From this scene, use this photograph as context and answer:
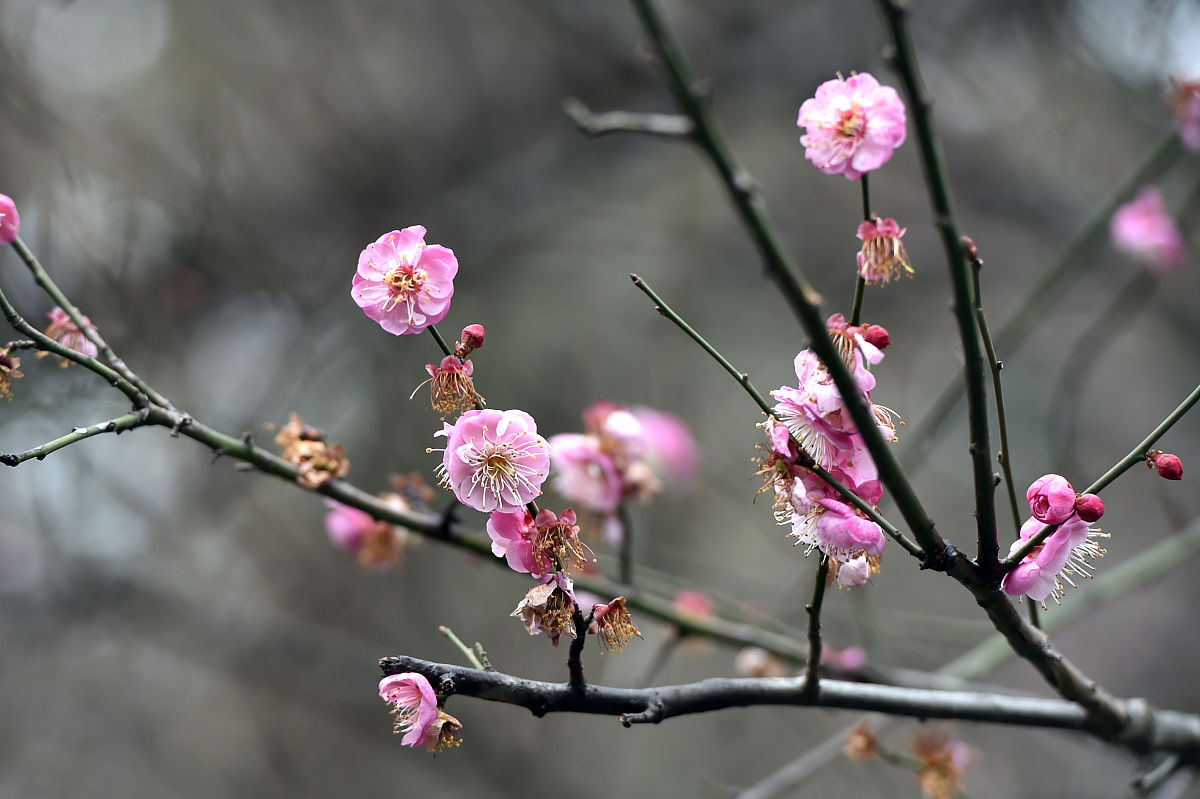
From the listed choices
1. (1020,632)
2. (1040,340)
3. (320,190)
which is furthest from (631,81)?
(1020,632)

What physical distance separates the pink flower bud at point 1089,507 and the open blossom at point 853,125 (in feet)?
1.37

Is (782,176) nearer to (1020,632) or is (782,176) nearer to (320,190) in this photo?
(320,190)

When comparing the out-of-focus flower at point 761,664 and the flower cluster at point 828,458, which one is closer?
the flower cluster at point 828,458

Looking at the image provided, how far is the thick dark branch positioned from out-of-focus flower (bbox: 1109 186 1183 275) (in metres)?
2.15

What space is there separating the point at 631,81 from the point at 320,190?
1.54 metres

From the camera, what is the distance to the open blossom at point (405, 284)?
2.99 feet

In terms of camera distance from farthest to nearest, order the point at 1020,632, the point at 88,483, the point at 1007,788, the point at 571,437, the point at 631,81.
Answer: the point at 1007,788 < the point at 631,81 < the point at 88,483 < the point at 571,437 < the point at 1020,632

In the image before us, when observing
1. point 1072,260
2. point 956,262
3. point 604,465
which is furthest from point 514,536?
point 1072,260

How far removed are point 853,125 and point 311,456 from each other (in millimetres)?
844

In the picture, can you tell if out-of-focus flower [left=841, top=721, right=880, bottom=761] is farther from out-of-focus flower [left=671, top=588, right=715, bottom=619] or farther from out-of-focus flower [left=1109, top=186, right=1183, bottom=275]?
out-of-focus flower [left=1109, top=186, right=1183, bottom=275]

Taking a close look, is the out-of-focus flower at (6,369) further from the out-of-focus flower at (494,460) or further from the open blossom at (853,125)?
the open blossom at (853,125)

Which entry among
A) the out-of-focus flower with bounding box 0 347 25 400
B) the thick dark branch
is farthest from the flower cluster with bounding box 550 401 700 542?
the out-of-focus flower with bounding box 0 347 25 400

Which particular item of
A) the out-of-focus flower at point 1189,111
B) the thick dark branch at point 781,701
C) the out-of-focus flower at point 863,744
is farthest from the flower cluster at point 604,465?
the out-of-focus flower at point 1189,111

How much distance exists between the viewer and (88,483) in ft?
9.34
